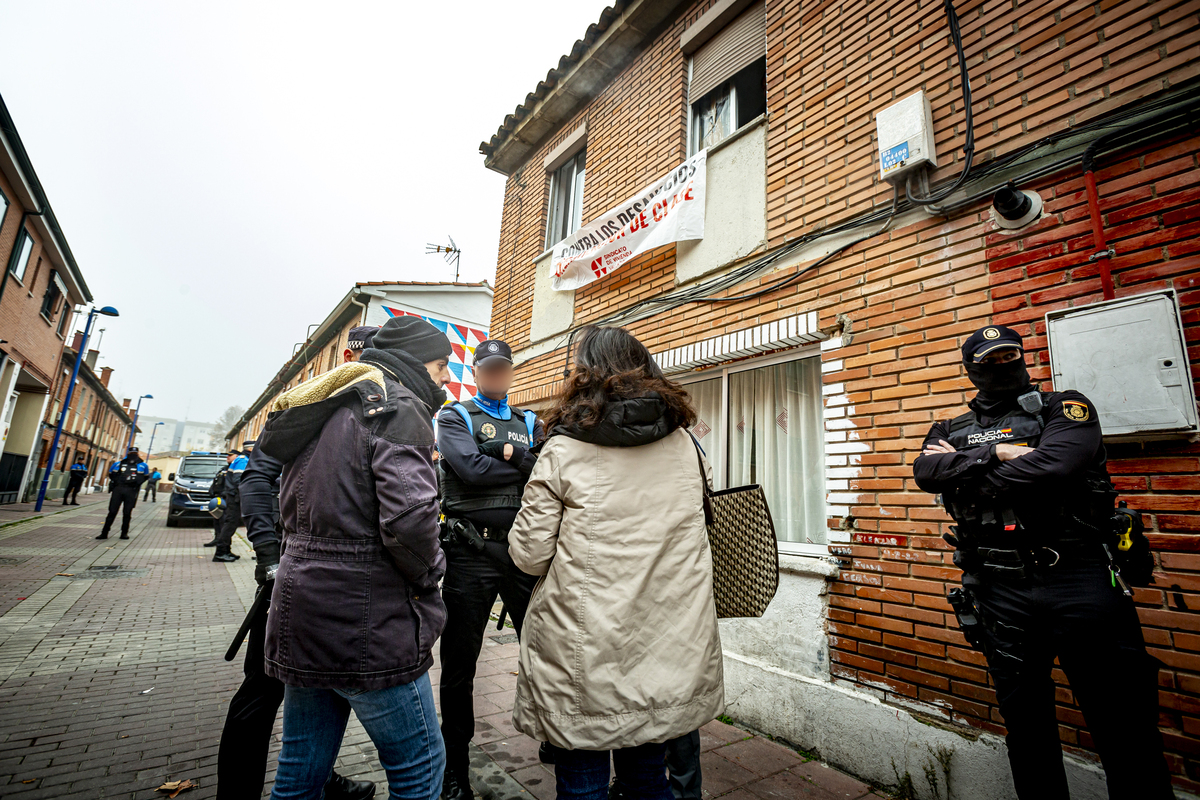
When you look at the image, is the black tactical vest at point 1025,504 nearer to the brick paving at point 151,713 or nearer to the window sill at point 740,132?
the brick paving at point 151,713

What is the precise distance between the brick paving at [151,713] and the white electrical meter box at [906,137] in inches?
136

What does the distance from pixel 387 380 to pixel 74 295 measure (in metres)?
26.8

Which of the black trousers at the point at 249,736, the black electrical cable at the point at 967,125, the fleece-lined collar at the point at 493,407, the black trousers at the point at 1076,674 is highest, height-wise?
the black electrical cable at the point at 967,125

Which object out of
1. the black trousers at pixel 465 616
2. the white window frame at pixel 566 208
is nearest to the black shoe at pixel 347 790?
the black trousers at pixel 465 616

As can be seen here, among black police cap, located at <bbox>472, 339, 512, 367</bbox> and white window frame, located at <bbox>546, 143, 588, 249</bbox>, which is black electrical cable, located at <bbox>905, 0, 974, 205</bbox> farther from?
white window frame, located at <bbox>546, 143, 588, 249</bbox>

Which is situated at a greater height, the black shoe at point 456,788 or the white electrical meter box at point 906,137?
the white electrical meter box at point 906,137

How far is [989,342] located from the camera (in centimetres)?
231

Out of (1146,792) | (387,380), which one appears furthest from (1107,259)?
(387,380)

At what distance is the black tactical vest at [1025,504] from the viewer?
2.00 m

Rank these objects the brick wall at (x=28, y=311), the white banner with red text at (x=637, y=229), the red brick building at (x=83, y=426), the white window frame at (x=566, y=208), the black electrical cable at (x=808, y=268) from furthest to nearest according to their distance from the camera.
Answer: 1. the red brick building at (x=83, y=426)
2. the brick wall at (x=28, y=311)
3. the white window frame at (x=566, y=208)
4. the white banner with red text at (x=637, y=229)
5. the black electrical cable at (x=808, y=268)

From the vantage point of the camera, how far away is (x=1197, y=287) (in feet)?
7.47

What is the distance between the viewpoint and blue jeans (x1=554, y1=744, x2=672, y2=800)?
1.63 meters

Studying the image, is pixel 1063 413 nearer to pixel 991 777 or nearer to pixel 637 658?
pixel 991 777

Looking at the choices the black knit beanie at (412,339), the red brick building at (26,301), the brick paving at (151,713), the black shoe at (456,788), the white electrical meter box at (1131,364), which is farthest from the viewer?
the red brick building at (26,301)
